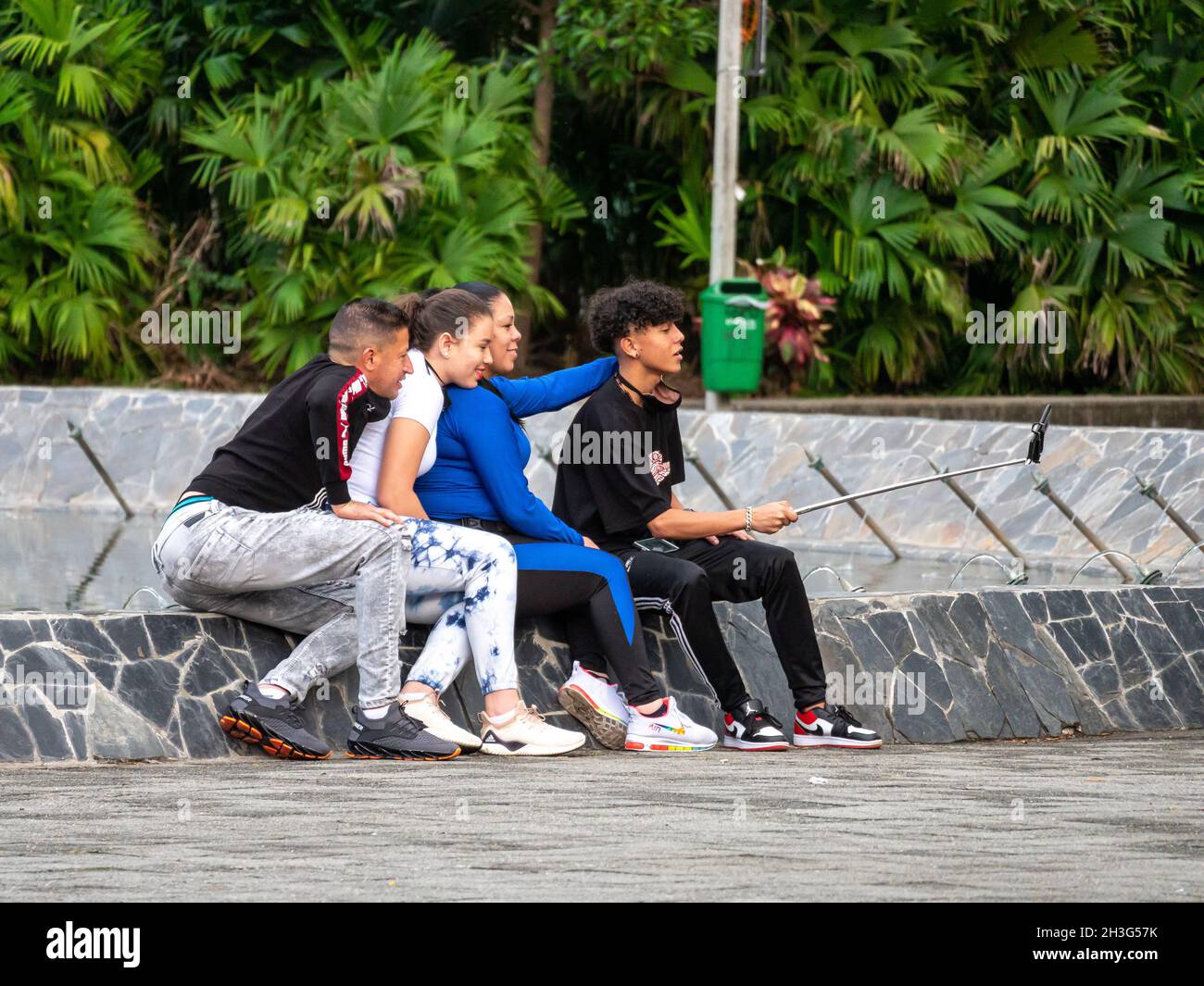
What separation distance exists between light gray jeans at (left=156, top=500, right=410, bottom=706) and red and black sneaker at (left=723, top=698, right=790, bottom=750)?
3.78ft

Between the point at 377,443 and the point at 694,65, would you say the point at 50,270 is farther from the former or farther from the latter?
the point at 377,443

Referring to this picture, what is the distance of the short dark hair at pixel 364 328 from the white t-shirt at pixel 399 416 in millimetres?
223

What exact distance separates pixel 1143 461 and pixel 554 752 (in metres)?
6.05

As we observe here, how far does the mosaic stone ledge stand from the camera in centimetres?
567

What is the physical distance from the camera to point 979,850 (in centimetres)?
439

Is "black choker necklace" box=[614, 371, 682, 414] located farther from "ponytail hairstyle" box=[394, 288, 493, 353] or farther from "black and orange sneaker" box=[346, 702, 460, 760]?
"black and orange sneaker" box=[346, 702, 460, 760]

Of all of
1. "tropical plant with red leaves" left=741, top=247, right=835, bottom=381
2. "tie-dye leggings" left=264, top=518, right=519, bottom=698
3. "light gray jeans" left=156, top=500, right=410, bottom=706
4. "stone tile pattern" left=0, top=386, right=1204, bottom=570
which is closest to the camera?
"light gray jeans" left=156, top=500, right=410, bottom=706

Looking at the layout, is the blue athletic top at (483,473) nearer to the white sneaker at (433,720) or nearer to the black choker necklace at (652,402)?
the black choker necklace at (652,402)

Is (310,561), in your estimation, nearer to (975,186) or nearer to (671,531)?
(671,531)

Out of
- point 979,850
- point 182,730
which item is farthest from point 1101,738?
point 182,730

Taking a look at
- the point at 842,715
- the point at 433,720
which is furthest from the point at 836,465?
the point at 433,720

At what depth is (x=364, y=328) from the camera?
5.69 meters

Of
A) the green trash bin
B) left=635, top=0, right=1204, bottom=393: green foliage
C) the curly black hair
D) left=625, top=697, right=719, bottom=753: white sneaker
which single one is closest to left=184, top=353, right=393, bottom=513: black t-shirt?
the curly black hair

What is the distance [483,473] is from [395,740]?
0.90 meters
